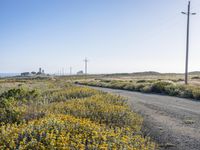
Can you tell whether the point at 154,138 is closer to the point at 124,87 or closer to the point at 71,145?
the point at 71,145

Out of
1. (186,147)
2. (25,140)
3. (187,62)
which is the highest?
(187,62)

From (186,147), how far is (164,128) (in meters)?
2.61

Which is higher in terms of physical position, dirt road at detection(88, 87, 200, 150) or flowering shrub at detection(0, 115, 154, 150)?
flowering shrub at detection(0, 115, 154, 150)

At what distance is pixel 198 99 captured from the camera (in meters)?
24.9

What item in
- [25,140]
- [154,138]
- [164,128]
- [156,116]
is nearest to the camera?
[25,140]

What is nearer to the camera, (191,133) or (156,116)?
(191,133)

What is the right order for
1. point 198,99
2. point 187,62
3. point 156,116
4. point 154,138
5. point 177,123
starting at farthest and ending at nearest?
point 187,62 → point 198,99 → point 156,116 → point 177,123 → point 154,138

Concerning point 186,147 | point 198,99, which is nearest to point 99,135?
point 186,147

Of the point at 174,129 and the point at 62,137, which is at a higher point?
the point at 62,137

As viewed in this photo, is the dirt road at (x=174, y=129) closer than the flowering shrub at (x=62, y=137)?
No

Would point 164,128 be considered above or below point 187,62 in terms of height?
below

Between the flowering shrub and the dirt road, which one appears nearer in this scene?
the flowering shrub

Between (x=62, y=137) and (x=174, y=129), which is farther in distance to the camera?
(x=174, y=129)

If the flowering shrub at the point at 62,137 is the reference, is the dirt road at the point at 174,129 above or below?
below
